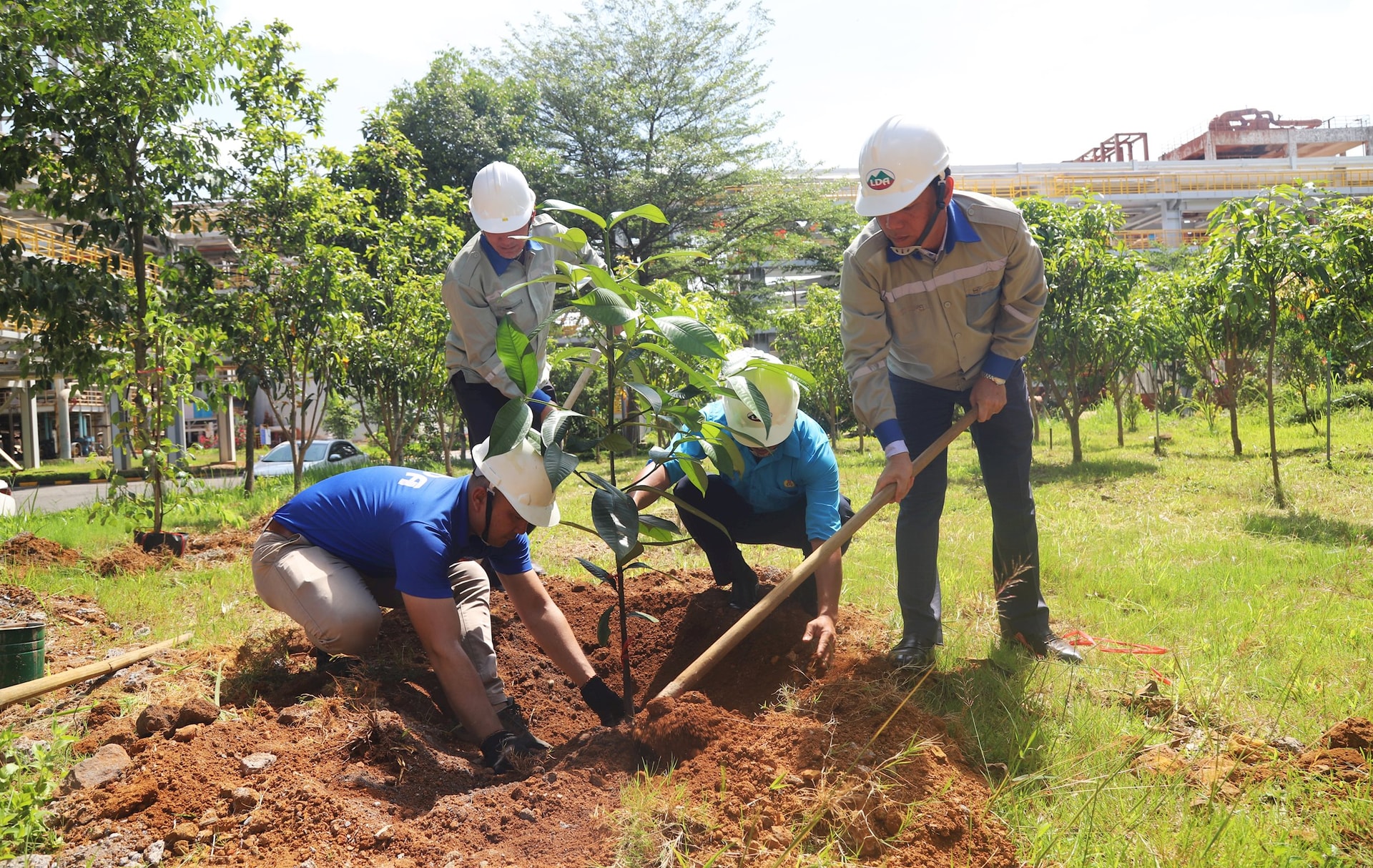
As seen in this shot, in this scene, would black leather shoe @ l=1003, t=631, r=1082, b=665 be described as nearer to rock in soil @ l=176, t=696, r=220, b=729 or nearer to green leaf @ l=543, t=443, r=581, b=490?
green leaf @ l=543, t=443, r=581, b=490

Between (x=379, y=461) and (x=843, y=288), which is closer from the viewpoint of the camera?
(x=843, y=288)

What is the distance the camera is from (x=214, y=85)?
5.73 meters

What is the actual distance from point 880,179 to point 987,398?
0.86m

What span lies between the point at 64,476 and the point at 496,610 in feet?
66.4

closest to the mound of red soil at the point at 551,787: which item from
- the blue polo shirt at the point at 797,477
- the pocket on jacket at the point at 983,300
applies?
the blue polo shirt at the point at 797,477

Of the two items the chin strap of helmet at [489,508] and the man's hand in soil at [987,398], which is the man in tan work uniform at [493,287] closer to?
the chin strap of helmet at [489,508]

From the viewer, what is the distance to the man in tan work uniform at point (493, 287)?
3535 millimetres

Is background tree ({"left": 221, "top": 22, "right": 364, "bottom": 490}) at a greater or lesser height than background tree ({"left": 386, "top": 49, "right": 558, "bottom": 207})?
lesser

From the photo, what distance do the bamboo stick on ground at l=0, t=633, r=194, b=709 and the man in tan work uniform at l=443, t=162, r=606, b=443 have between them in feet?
4.77

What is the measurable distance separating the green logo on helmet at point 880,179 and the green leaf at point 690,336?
875mm

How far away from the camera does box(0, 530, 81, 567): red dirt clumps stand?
4.88m

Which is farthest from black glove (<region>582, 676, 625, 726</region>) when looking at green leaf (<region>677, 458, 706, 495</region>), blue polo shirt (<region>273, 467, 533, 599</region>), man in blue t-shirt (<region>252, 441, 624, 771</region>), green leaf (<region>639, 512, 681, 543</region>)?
green leaf (<region>677, 458, 706, 495</region>)

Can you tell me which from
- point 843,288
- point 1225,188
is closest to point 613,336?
point 843,288

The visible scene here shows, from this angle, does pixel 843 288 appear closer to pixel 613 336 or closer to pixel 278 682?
pixel 613 336
